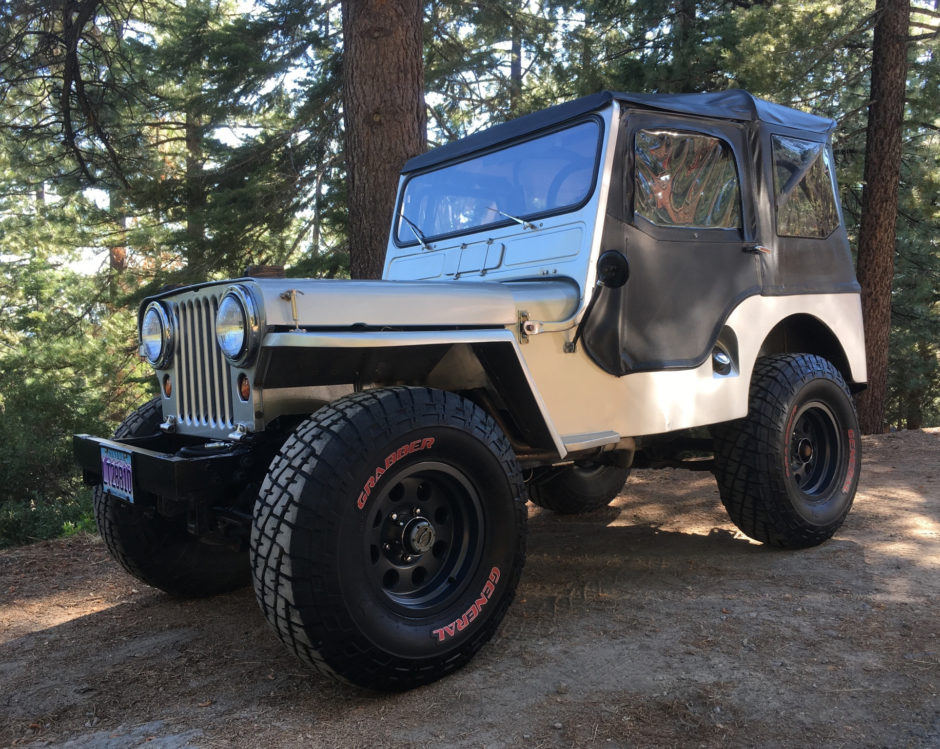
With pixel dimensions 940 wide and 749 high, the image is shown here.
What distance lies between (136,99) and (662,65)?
6.72 m

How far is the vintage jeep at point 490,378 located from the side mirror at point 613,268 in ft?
0.03

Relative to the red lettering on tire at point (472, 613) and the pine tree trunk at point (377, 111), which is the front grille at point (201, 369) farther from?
the pine tree trunk at point (377, 111)

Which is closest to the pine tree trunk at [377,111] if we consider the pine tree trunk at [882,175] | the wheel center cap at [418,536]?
the wheel center cap at [418,536]

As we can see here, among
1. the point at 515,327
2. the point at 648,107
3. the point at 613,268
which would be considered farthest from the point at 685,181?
the point at 515,327

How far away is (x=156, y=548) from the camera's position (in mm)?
3715

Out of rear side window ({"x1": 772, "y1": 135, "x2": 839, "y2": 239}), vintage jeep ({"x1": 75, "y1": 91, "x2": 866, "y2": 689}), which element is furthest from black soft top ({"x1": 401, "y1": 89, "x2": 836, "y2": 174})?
rear side window ({"x1": 772, "y1": 135, "x2": 839, "y2": 239})

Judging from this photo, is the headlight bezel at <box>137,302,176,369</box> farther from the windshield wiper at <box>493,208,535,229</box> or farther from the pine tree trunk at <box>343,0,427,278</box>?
the pine tree trunk at <box>343,0,427,278</box>

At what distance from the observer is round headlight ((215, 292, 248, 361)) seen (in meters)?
2.81

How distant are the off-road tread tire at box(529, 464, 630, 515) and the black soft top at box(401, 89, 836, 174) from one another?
7.15 feet

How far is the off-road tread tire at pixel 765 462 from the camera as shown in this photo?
4180mm

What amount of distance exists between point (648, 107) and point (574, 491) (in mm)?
2574

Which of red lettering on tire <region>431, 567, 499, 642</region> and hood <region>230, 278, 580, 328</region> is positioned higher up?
hood <region>230, 278, 580, 328</region>

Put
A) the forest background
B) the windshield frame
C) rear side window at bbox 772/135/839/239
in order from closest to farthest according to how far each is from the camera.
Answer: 1. the windshield frame
2. rear side window at bbox 772/135/839/239
3. the forest background

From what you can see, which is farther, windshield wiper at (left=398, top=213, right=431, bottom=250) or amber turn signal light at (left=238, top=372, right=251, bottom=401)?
windshield wiper at (left=398, top=213, right=431, bottom=250)
